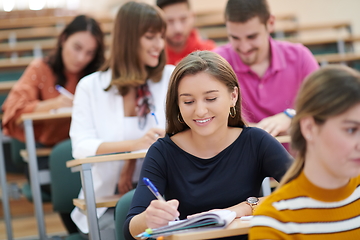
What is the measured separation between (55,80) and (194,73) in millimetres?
1612

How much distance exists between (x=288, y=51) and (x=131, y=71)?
778mm

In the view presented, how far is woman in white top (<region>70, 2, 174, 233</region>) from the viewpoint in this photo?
2143 millimetres

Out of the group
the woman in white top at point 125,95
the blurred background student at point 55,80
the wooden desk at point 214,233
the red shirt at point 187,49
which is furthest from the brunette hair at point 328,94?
the red shirt at point 187,49

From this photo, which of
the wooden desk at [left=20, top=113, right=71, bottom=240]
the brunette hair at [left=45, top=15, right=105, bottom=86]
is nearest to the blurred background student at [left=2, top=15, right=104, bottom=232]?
the brunette hair at [left=45, top=15, right=105, bottom=86]

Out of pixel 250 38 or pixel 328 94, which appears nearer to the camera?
pixel 328 94

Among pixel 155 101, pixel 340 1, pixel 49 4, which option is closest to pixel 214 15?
pixel 340 1

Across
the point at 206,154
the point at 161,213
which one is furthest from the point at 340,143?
the point at 206,154

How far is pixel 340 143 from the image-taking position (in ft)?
3.28

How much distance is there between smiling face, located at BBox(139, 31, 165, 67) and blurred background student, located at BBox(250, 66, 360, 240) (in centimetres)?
122

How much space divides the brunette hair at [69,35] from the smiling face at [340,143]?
6.38 ft

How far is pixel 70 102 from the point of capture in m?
2.63

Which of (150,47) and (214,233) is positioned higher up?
(150,47)

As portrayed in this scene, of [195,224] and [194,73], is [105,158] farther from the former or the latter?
[195,224]

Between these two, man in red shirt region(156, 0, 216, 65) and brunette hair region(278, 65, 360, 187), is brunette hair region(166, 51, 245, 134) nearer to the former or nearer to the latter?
brunette hair region(278, 65, 360, 187)
